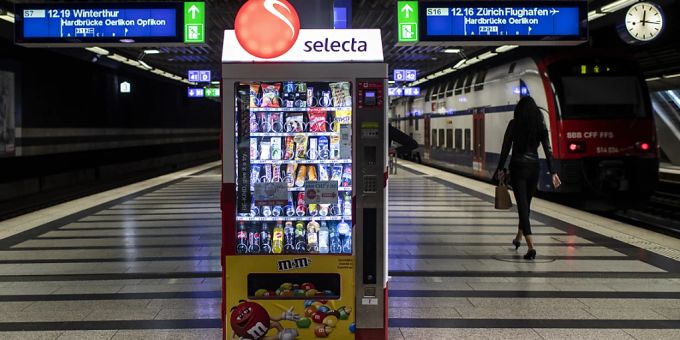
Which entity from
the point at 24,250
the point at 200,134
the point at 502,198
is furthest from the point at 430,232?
the point at 200,134

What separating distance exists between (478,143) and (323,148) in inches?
503

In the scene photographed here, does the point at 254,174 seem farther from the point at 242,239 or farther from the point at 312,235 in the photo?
the point at 312,235

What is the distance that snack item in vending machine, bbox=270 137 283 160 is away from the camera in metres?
4.07

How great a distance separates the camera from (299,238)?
13.3 feet

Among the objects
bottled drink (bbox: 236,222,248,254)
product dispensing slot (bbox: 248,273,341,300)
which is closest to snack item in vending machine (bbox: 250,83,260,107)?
bottled drink (bbox: 236,222,248,254)

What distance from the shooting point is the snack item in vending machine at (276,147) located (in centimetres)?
407

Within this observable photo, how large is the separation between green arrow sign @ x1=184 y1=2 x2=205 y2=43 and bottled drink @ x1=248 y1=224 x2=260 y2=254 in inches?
245

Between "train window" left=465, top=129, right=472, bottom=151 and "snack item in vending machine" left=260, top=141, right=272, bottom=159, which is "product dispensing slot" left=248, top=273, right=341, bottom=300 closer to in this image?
"snack item in vending machine" left=260, top=141, right=272, bottom=159

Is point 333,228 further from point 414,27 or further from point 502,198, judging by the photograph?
point 414,27

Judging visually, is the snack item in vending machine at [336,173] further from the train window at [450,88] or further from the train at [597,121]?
the train window at [450,88]

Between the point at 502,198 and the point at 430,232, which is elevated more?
the point at 502,198

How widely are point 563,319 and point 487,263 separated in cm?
200

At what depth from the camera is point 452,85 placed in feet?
64.0

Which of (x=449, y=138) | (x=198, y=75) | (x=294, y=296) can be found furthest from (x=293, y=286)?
(x=198, y=75)
